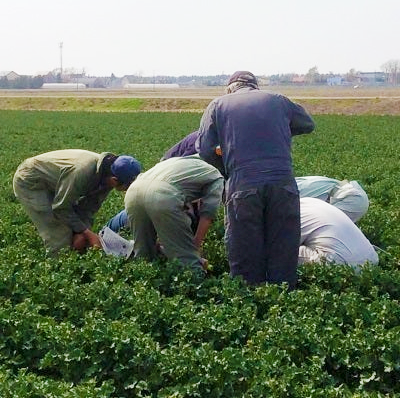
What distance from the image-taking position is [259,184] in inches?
248

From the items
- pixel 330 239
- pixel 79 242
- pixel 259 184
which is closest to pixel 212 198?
pixel 259 184

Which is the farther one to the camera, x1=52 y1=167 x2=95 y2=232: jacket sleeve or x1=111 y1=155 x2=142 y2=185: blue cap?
x1=52 y1=167 x2=95 y2=232: jacket sleeve

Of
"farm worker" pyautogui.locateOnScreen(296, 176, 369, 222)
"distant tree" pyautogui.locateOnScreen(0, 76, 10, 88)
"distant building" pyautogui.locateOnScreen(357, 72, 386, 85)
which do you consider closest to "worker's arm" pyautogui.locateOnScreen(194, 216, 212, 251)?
"farm worker" pyautogui.locateOnScreen(296, 176, 369, 222)

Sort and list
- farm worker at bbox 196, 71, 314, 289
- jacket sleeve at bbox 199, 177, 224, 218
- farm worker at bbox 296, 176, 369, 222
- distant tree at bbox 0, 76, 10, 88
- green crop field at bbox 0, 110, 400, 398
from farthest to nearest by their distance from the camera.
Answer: distant tree at bbox 0, 76, 10, 88 < farm worker at bbox 296, 176, 369, 222 < jacket sleeve at bbox 199, 177, 224, 218 < farm worker at bbox 196, 71, 314, 289 < green crop field at bbox 0, 110, 400, 398

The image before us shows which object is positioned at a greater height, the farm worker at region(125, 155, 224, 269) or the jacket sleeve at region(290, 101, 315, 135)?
the jacket sleeve at region(290, 101, 315, 135)

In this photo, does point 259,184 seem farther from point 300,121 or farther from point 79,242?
point 79,242

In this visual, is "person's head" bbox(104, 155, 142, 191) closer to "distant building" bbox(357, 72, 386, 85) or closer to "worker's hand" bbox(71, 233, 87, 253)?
"worker's hand" bbox(71, 233, 87, 253)

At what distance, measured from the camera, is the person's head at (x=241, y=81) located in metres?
6.82

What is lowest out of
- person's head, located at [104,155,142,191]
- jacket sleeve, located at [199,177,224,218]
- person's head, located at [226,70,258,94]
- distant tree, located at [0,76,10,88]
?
distant tree, located at [0,76,10,88]

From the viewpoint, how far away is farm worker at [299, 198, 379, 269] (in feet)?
23.4

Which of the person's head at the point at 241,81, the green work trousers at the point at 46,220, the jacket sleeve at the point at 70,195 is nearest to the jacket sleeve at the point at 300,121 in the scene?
the person's head at the point at 241,81

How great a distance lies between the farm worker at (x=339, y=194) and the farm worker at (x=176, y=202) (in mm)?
1706

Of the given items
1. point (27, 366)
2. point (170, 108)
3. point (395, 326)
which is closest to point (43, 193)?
point (27, 366)

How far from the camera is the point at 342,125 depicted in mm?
30406
